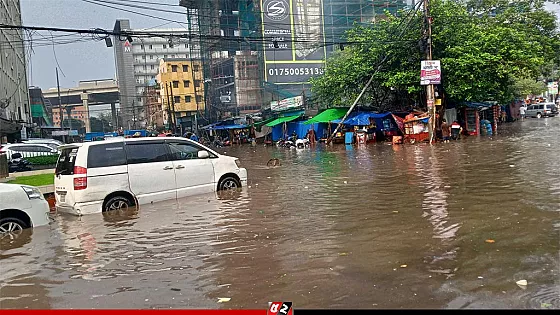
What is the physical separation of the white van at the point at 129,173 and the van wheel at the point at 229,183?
142mm

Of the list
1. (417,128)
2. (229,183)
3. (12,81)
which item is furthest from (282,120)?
(229,183)

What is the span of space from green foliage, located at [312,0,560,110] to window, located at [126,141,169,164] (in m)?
20.9

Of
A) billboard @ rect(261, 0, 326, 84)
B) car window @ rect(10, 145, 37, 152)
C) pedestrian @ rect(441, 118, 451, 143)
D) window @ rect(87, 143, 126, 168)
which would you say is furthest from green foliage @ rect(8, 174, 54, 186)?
billboard @ rect(261, 0, 326, 84)

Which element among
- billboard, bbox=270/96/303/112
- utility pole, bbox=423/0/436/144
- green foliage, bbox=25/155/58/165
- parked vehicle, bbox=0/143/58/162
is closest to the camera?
green foliage, bbox=25/155/58/165

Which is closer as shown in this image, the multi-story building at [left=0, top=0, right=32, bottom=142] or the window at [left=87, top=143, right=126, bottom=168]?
the window at [left=87, top=143, right=126, bottom=168]

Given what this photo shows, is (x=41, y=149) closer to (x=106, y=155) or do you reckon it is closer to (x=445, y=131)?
(x=106, y=155)

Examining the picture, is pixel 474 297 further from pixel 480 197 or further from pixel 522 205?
pixel 480 197

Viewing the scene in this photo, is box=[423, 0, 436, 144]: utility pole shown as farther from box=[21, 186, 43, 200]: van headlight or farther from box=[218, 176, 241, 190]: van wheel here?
box=[21, 186, 43, 200]: van headlight

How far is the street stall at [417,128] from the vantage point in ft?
94.8

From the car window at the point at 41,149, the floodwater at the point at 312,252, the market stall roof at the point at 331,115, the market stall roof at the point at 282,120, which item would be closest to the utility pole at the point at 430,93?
the market stall roof at the point at 331,115

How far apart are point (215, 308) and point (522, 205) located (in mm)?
5885

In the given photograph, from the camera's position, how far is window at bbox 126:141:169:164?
10.5 meters

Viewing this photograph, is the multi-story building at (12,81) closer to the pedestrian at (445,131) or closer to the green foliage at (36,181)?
the green foliage at (36,181)

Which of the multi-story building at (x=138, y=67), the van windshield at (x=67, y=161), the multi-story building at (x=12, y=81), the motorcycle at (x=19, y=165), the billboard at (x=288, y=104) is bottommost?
the motorcycle at (x=19, y=165)
